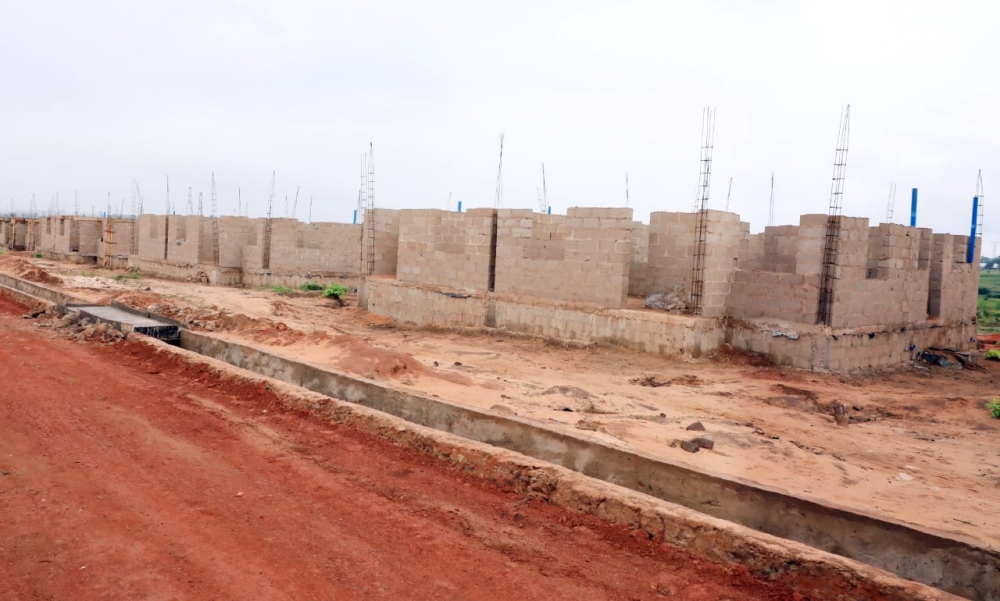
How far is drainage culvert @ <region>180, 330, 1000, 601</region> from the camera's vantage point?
150 inches

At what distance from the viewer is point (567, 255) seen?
1271 centimetres

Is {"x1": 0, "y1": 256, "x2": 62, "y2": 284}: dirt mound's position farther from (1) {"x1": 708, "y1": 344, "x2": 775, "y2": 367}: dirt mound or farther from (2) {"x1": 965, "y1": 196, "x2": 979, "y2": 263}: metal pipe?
(2) {"x1": 965, "y1": 196, "x2": 979, "y2": 263}: metal pipe

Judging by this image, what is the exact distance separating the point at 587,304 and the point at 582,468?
7.21 meters

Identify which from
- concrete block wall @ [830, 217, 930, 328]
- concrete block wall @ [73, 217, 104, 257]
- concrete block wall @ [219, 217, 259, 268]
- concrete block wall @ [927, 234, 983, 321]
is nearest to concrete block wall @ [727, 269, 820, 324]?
concrete block wall @ [830, 217, 930, 328]

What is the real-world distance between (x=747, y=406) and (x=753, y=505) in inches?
168

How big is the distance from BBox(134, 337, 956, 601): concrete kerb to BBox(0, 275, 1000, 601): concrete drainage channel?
3.4 inches

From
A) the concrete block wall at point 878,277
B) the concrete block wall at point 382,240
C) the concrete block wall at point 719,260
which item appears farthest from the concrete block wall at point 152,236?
the concrete block wall at point 878,277

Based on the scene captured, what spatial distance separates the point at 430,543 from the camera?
399cm

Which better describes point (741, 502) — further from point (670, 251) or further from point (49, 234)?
point (49, 234)

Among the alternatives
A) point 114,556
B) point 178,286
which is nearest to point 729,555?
point 114,556

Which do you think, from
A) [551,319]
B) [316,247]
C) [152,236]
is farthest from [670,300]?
[152,236]

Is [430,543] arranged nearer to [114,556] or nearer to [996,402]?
[114,556]

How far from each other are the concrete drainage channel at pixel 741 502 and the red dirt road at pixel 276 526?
0.77 meters

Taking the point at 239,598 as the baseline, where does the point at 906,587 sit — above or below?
above
